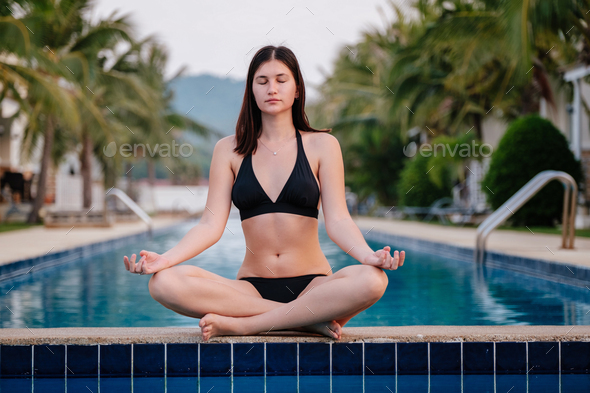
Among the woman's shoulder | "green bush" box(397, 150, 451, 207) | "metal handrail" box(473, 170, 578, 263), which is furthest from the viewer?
"green bush" box(397, 150, 451, 207)

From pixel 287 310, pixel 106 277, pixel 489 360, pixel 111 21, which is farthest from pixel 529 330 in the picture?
pixel 111 21

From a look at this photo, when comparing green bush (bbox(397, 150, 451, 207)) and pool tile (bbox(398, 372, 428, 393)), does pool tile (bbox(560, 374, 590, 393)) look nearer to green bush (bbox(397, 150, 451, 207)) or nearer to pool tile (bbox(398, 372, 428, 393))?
pool tile (bbox(398, 372, 428, 393))

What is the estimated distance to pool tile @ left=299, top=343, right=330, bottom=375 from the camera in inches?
103

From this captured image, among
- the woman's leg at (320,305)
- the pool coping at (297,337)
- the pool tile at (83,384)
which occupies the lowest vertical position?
the pool tile at (83,384)

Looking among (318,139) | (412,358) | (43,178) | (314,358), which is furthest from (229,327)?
(43,178)

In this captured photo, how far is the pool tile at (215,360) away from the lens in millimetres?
2605

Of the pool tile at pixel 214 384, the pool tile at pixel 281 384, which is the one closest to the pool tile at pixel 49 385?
the pool tile at pixel 214 384

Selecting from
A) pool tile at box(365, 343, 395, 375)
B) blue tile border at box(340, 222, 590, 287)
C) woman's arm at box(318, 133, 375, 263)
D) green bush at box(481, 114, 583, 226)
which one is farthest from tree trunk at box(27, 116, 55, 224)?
pool tile at box(365, 343, 395, 375)

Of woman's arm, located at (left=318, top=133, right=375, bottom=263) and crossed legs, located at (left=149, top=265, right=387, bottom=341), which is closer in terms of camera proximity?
crossed legs, located at (left=149, top=265, right=387, bottom=341)

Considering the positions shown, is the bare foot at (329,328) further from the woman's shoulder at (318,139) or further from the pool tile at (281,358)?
the woman's shoulder at (318,139)

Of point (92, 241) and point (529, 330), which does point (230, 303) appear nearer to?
point (529, 330)

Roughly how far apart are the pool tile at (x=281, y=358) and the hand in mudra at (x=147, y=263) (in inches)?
22.2

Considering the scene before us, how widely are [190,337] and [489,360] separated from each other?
4.16ft

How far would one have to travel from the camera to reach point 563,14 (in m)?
8.94
